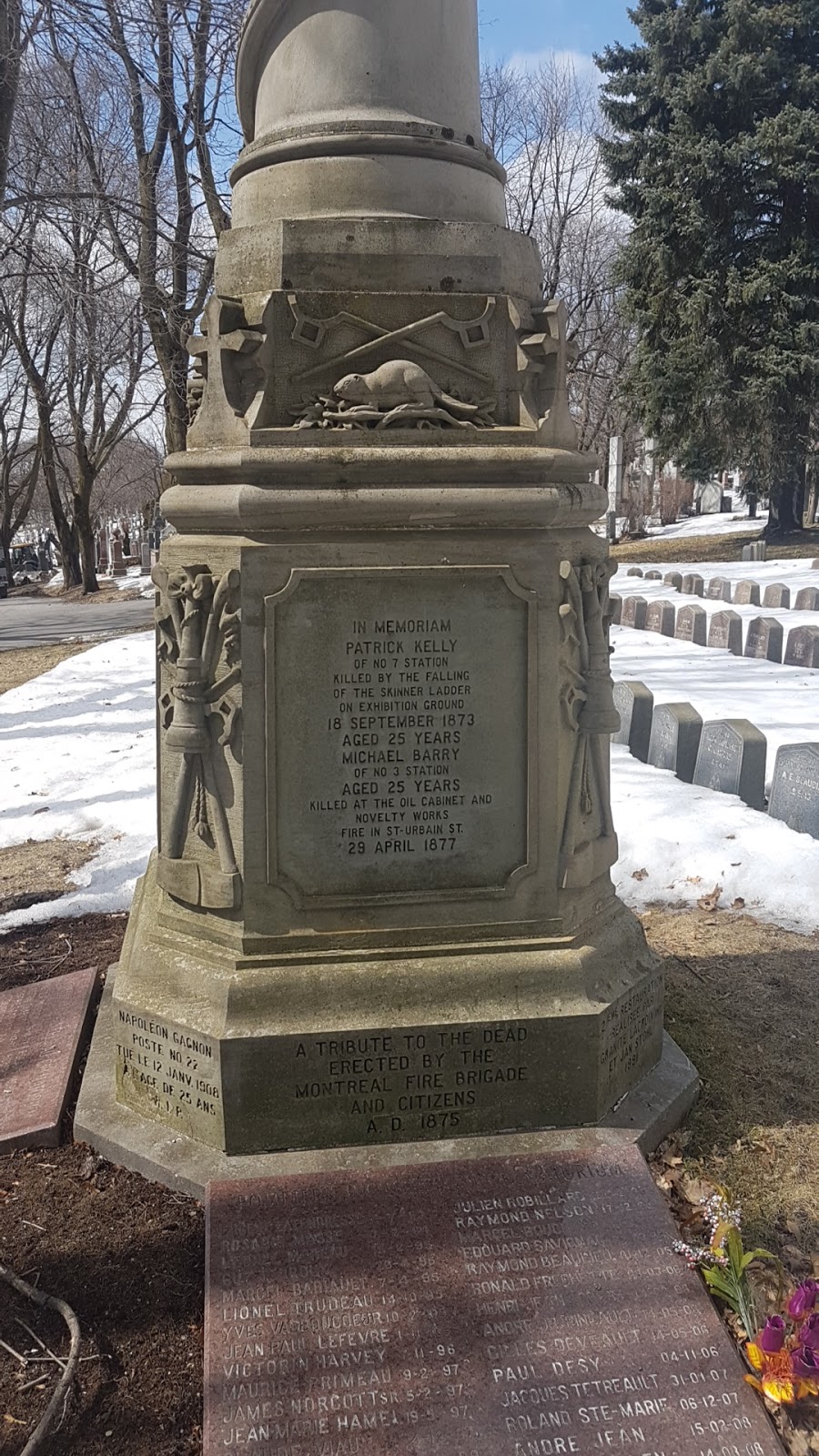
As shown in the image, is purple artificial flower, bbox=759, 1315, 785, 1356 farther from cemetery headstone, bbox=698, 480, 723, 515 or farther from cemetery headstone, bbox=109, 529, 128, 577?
cemetery headstone, bbox=698, 480, 723, 515

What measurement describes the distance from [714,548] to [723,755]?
93.9 feet

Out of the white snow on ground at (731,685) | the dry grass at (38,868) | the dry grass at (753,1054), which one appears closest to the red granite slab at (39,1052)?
the dry grass at (38,868)

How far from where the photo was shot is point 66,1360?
2834 mm

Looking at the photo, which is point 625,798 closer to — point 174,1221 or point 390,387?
point 390,387

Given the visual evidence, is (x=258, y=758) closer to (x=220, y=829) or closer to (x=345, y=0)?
(x=220, y=829)

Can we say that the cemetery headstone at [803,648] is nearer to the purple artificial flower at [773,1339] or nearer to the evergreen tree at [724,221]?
the purple artificial flower at [773,1339]

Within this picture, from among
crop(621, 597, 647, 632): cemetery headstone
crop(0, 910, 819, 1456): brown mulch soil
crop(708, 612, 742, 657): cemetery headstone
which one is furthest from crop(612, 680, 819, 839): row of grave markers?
crop(621, 597, 647, 632): cemetery headstone

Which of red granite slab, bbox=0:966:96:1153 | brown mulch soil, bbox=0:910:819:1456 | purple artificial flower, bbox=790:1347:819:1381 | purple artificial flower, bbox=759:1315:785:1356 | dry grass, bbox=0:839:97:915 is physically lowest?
dry grass, bbox=0:839:97:915

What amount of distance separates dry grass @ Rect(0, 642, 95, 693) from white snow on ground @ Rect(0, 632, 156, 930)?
1396 millimetres

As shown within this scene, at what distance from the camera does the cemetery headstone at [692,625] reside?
17.3m

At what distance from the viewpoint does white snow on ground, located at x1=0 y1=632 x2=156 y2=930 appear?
22.1ft

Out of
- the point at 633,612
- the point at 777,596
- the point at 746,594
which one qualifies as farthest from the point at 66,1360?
the point at 746,594

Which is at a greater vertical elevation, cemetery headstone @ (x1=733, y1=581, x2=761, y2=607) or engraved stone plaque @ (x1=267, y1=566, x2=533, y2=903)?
engraved stone plaque @ (x1=267, y1=566, x2=533, y2=903)

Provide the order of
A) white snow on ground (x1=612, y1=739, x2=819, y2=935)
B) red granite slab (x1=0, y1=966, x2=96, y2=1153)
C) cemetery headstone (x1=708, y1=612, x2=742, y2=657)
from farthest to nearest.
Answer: cemetery headstone (x1=708, y1=612, x2=742, y2=657) < white snow on ground (x1=612, y1=739, x2=819, y2=935) < red granite slab (x1=0, y1=966, x2=96, y2=1153)
